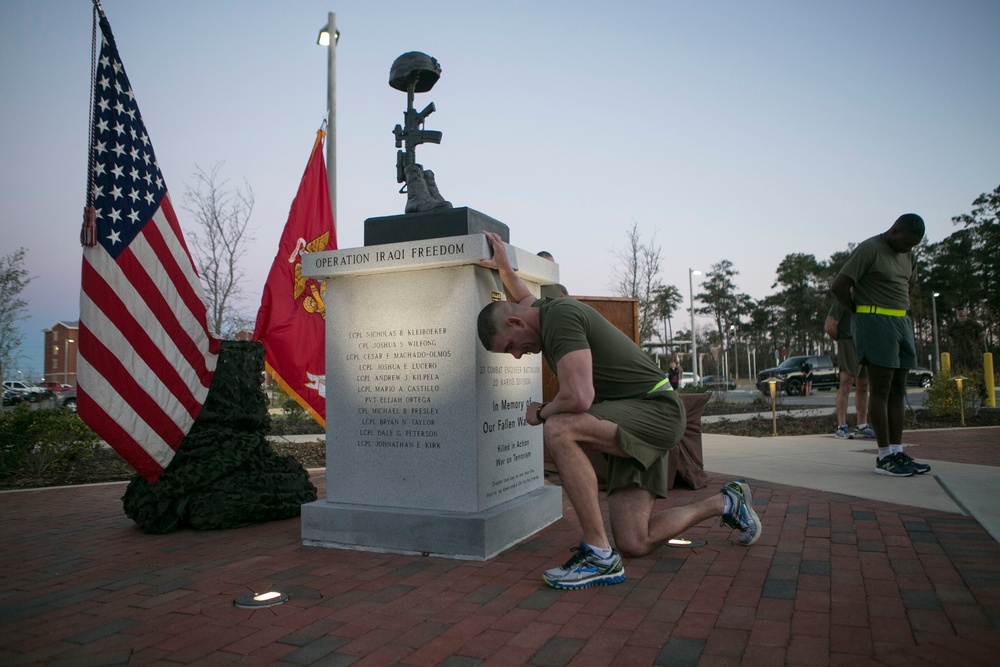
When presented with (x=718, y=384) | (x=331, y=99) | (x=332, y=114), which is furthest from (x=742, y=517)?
(x=718, y=384)

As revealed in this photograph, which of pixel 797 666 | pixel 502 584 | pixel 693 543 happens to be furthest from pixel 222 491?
pixel 797 666

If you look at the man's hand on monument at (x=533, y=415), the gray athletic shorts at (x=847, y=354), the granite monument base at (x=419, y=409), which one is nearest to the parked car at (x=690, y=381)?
the gray athletic shorts at (x=847, y=354)

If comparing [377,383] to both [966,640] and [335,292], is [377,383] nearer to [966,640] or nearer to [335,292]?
[335,292]

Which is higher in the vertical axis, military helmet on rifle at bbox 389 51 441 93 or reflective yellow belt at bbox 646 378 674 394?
military helmet on rifle at bbox 389 51 441 93

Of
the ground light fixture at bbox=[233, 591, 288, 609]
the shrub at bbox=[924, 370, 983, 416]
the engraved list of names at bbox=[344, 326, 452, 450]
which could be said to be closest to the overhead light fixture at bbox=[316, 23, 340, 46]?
the engraved list of names at bbox=[344, 326, 452, 450]

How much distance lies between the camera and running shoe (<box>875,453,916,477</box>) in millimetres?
4855


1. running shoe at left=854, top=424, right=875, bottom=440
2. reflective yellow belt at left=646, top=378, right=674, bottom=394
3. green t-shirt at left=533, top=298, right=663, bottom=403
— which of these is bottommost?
running shoe at left=854, top=424, right=875, bottom=440

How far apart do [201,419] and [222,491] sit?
20.7 inches

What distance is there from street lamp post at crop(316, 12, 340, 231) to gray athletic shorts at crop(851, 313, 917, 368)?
6.09m

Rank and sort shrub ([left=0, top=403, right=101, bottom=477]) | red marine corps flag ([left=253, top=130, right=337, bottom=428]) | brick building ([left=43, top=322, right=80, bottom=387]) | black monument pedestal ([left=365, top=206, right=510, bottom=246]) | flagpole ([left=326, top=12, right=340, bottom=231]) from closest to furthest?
black monument pedestal ([left=365, top=206, right=510, bottom=246]) → shrub ([left=0, top=403, right=101, bottom=477]) → red marine corps flag ([left=253, top=130, right=337, bottom=428]) → flagpole ([left=326, top=12, right=340, bottom=231]) → brick building ([left=43, top=322, right=80, bottom=387])

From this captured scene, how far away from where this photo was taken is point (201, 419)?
4.44 metres

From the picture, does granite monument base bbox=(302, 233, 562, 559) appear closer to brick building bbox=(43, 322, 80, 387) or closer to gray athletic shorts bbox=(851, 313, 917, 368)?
gray athletic shorts bbox=(851, 313, 917, 368)

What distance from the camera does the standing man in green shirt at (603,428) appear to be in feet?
9.30

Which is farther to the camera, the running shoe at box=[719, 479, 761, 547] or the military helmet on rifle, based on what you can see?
the military helmet on rifle
